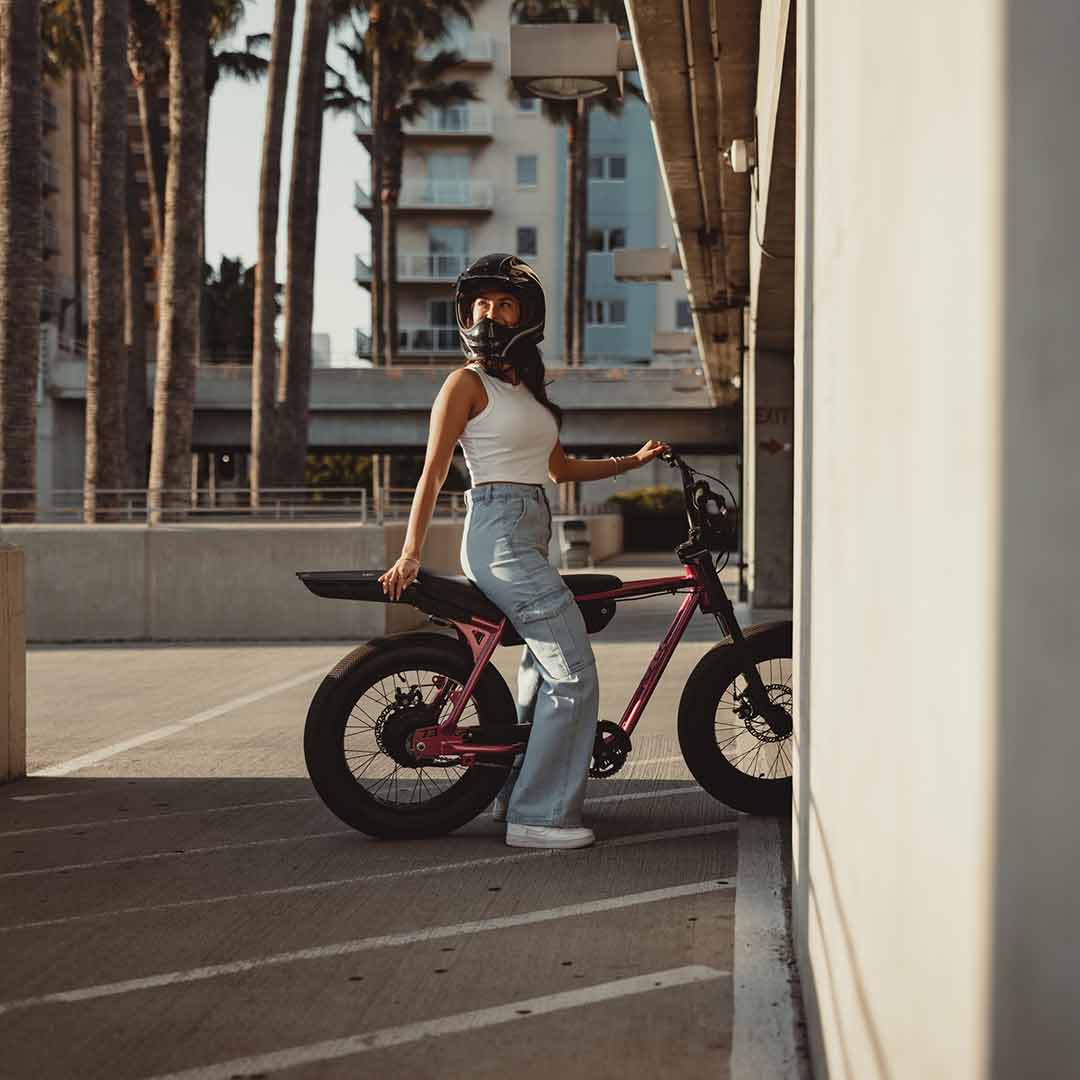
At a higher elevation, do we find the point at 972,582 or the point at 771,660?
the point at 972,582

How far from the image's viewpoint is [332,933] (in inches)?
179

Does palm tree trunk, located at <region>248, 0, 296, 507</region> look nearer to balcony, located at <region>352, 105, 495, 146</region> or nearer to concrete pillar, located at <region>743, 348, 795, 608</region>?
concrete pillar, located at <region>743, 348, 795, 608</region>

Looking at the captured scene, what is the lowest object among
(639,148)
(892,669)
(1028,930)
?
(1028,930)

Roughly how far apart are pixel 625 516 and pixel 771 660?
143 ft

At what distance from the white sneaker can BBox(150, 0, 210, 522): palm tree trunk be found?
16.3 m

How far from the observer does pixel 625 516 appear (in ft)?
162

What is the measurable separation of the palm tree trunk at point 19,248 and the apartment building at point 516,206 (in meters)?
51.8

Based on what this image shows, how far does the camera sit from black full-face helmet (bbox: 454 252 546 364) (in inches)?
224

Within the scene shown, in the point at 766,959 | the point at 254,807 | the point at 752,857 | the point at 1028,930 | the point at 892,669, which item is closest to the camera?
the point at 1028,930

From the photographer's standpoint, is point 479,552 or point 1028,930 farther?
point 479,552

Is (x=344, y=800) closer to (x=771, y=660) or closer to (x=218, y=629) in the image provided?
(x=771, y=660)

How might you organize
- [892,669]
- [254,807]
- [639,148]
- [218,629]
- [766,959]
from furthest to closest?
[639,148]
[218,629]
[254,807]
[766,959]
[892,669]

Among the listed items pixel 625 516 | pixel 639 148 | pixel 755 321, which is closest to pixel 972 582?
pixel 755 321

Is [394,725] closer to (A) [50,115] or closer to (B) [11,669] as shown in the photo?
(B) [11,669]
